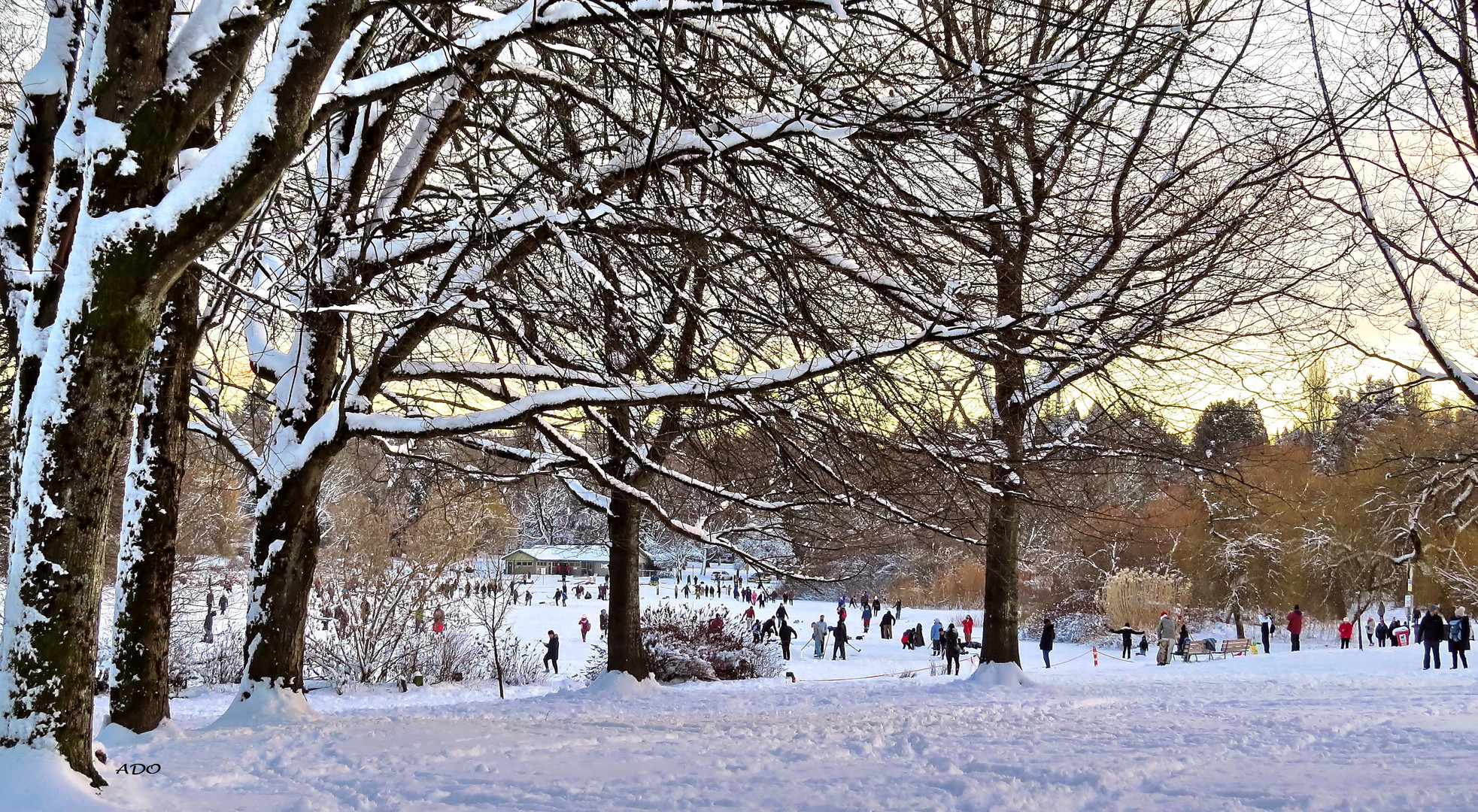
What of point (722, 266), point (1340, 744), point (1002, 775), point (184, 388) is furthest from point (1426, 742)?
point (184, 388)

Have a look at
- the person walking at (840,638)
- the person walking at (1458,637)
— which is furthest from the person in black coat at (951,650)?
the person walking at (1458,637)

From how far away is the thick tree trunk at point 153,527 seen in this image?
25.8 ft

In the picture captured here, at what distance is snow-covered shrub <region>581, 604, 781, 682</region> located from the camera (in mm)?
21391

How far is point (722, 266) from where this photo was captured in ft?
21.8

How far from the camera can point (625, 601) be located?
15375 mm

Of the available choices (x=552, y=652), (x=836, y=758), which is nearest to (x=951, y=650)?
(x=552, y=652)

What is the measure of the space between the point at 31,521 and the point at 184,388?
3.82 metres

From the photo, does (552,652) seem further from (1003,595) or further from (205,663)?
(1003,595)

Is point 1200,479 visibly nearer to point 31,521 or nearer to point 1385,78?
point 1385,78

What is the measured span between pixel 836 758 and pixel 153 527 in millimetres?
5308

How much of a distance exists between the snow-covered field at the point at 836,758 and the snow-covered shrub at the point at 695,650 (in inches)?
341

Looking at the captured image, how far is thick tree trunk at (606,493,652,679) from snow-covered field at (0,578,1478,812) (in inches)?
103

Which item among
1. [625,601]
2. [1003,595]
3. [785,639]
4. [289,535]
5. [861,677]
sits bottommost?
[861,677]

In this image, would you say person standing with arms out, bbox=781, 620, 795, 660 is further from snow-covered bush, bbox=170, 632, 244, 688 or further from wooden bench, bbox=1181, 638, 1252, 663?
snow-covered bush, bbox=170, 632, 244, 688
